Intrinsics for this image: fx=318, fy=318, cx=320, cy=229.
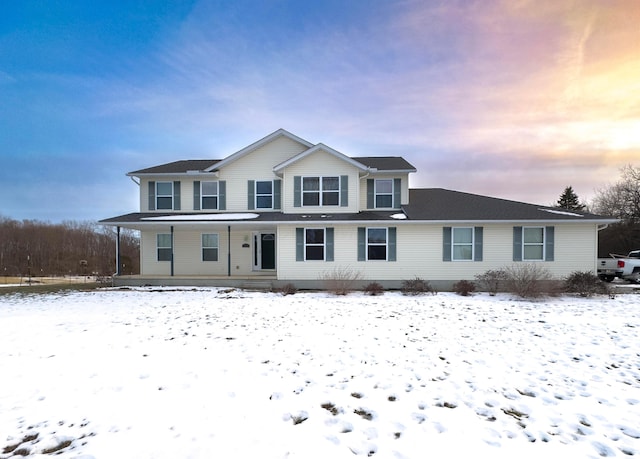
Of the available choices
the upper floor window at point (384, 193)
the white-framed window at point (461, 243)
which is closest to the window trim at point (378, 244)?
the upper floor window at point (384, 193)

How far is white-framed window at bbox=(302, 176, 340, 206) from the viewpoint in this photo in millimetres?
16297

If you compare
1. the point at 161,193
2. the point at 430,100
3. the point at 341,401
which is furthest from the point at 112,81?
the point at 341,401

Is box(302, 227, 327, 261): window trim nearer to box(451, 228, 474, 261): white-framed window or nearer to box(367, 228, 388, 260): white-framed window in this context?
box(367, 228, 388, 260): white-framed window

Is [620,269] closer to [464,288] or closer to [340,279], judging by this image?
[464,288]

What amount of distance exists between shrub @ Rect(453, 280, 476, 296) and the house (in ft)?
3.61

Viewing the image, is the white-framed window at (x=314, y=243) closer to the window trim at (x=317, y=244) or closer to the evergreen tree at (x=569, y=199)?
the window trim at (x=317, y=244)

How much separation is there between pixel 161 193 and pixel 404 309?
14987 millimetres

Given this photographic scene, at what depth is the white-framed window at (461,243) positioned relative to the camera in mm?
14938

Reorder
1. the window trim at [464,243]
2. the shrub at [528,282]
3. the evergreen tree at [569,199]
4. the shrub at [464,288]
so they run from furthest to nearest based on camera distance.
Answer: the evergreen tree at [569,199], the window trim at [464,243], the shrub at [464,288], the shrub at [528,282]

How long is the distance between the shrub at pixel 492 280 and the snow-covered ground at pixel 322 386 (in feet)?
15.1

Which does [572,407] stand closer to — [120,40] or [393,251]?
[393,251]

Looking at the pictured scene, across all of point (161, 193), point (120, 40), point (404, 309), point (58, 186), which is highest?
point (120, 40)

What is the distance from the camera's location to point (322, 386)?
4.60 meters

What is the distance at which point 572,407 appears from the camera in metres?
4.02
